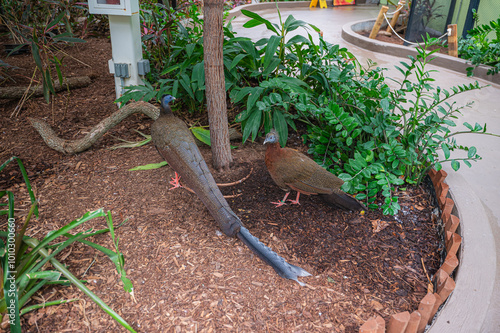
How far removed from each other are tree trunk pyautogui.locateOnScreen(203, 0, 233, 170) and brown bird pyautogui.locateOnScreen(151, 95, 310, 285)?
10.5 inches

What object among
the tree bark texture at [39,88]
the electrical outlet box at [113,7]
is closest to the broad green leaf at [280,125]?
the electrical outlet box at [113,7]

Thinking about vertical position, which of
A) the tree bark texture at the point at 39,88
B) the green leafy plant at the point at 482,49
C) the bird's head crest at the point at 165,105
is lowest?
the tree bark texture at the point at 39,88

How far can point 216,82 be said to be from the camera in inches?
119

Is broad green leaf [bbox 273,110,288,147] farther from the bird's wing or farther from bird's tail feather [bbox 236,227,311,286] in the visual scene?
bird's tail feather [bbox 236,227,311,286]

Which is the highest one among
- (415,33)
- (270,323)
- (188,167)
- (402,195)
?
(415,33)

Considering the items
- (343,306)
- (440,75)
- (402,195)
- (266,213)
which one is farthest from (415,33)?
(343,306)

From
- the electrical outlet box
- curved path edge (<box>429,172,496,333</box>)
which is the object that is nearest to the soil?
curved path edge (<box>429,172,496,333</box>)

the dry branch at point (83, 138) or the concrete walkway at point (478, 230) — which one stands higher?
the dry branch at point (83, 138)

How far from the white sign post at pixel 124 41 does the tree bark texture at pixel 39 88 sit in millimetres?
864

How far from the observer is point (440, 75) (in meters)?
6.44

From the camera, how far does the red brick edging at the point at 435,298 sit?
A: 1.92 meters

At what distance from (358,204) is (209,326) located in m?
1.51

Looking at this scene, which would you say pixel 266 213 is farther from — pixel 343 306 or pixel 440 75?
pixel 440 75

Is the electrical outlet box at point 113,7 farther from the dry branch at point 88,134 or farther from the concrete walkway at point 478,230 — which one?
the concrete walkway at point 478,230
